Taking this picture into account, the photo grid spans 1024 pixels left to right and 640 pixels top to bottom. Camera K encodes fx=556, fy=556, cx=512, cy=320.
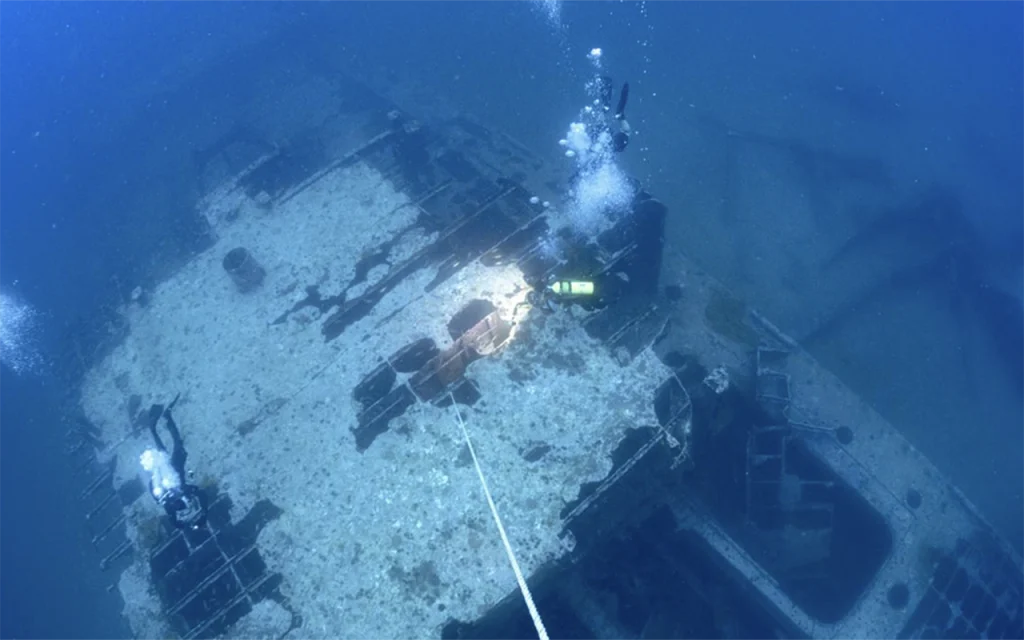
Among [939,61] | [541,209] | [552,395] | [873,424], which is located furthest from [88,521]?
[939,61]

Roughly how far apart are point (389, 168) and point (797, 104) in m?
16.6

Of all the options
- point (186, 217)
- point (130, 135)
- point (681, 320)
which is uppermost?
point (130, 135)

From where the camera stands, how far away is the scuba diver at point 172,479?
1116 cm

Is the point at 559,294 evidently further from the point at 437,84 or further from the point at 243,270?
the point at 437,84

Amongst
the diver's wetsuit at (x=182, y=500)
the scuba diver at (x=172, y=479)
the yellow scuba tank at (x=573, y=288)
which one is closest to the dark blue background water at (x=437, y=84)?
the scuba diver at (x=172, y=479)

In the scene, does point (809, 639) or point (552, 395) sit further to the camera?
point (552, 395)

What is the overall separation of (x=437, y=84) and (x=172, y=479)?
54.2 ft

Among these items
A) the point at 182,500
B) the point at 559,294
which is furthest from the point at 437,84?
the point at 182,500

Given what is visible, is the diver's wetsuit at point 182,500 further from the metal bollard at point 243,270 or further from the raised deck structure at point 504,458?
the metal bollard at point 243,270

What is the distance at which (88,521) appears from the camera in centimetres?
1223

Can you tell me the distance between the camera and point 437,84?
21594mm

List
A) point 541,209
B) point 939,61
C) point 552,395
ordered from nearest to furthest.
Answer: point 552,395
point 541,209
point 939,61

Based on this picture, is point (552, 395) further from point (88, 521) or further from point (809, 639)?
point (88, 521)

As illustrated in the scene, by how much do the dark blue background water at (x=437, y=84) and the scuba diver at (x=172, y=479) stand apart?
5242 mm
